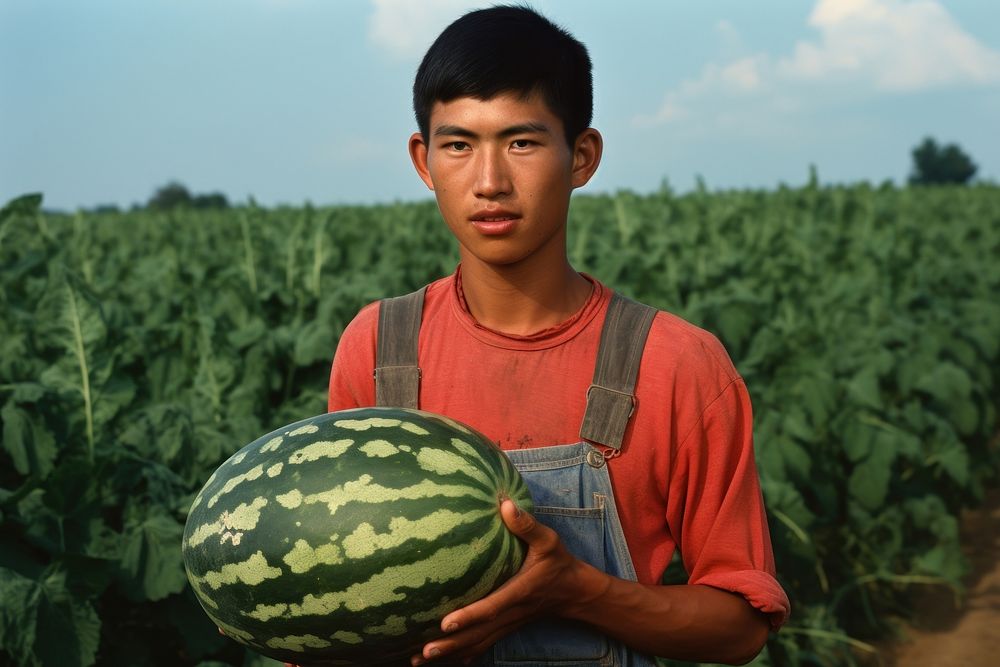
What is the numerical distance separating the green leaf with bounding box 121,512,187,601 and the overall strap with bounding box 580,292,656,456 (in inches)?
75.0

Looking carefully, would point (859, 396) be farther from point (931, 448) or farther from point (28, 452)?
point (28, 452)

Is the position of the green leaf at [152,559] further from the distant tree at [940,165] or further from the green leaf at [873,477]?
the distant tree at [940,165]

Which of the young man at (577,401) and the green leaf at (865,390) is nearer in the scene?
the young man at (577,401)

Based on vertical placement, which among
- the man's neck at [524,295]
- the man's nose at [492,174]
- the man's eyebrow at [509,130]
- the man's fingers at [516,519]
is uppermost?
the man's eyebrow at [509,130]

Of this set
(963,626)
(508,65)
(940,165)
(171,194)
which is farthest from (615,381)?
(940,165)

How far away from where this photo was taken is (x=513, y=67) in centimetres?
220

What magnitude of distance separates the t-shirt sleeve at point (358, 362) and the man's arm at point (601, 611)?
62 centimetres

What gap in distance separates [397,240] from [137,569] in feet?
29.9

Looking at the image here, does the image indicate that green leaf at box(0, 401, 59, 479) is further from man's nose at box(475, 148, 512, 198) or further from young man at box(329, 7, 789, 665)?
man's nose at box(475, 148, 512, 198)

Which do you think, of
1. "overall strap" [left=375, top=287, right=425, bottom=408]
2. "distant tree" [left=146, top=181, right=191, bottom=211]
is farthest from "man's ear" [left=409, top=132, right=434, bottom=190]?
"distant tree" [left=146, top=181, right=191, bottom=211]

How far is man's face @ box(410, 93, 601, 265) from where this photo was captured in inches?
85.5

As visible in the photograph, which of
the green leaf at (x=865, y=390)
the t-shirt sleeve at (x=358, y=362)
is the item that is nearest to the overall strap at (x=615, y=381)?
the t-shirt sleeve at (x=358, y=362)

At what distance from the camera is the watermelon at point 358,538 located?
6.43 feet

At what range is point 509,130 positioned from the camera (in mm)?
2184
